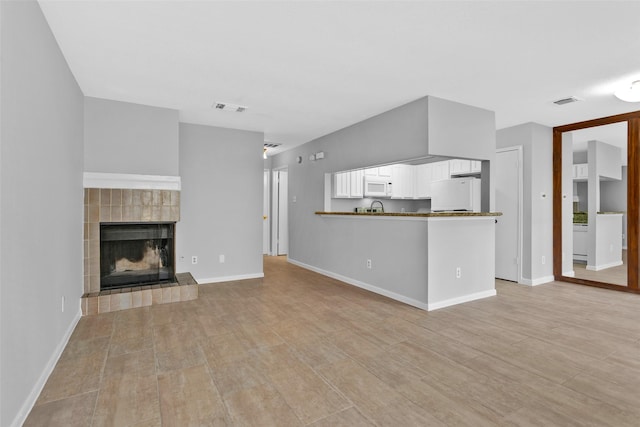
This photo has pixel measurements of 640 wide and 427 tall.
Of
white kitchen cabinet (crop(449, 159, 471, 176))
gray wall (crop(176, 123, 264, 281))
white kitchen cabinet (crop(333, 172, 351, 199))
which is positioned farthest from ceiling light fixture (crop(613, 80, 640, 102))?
gray wall (crop(176, 123, 264, 281))

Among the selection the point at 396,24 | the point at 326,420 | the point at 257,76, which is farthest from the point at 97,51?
the point at 326,420

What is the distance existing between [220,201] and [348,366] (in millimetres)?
3465

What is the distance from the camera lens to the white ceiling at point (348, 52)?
7.09 feet

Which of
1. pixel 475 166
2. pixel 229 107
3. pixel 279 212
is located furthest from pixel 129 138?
pixel 475 166

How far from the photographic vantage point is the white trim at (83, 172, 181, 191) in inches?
143

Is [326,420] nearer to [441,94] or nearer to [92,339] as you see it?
[92,339]

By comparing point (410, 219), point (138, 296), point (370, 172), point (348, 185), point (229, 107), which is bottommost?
point (138, 296)

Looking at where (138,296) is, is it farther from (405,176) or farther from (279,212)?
(405,176)

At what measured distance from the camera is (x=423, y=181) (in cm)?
633

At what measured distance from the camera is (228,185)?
5.11 m

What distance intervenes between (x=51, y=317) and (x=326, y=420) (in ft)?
6.70

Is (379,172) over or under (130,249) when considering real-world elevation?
over

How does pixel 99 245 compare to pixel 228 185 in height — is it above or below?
below

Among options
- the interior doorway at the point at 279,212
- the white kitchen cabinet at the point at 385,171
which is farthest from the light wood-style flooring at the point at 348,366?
the interior doorway at the point at 279,212
